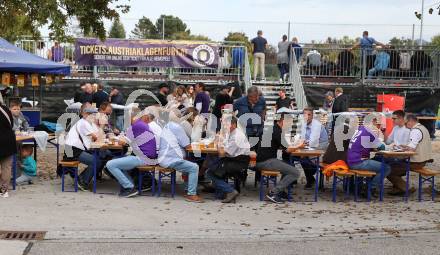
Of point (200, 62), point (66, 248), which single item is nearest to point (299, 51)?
point (200, 62)

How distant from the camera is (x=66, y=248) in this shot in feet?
25.2

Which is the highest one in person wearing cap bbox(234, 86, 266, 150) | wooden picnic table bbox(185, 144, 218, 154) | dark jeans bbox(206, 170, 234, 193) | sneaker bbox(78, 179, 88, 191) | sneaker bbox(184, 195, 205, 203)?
person wearing cap bbox(234, 86, 266, 150)

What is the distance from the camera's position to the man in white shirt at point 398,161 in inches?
466

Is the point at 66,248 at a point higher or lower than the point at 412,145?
lower

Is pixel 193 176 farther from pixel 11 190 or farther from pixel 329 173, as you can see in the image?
pixel 11 190

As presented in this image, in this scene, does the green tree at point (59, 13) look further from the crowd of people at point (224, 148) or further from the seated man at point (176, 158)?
the seated man at point (176, 158)

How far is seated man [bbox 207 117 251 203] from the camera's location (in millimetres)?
10703

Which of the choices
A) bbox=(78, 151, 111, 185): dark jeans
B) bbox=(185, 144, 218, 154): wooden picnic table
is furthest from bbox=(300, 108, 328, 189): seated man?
bbox=(78, 151, 111, 185): dark jeans

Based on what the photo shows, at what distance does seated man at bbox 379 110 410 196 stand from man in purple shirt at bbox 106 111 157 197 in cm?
430

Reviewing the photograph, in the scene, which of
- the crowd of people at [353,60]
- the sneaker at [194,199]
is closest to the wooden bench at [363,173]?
the sneaker at [194,199]

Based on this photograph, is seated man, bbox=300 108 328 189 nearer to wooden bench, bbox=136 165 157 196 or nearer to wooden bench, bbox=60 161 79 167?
wooden bench, bbox=136 165 157 196

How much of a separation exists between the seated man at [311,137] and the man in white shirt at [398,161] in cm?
129

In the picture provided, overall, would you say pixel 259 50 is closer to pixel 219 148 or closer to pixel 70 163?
pixel 219 148

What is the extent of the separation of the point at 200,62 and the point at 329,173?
12.5 meters
